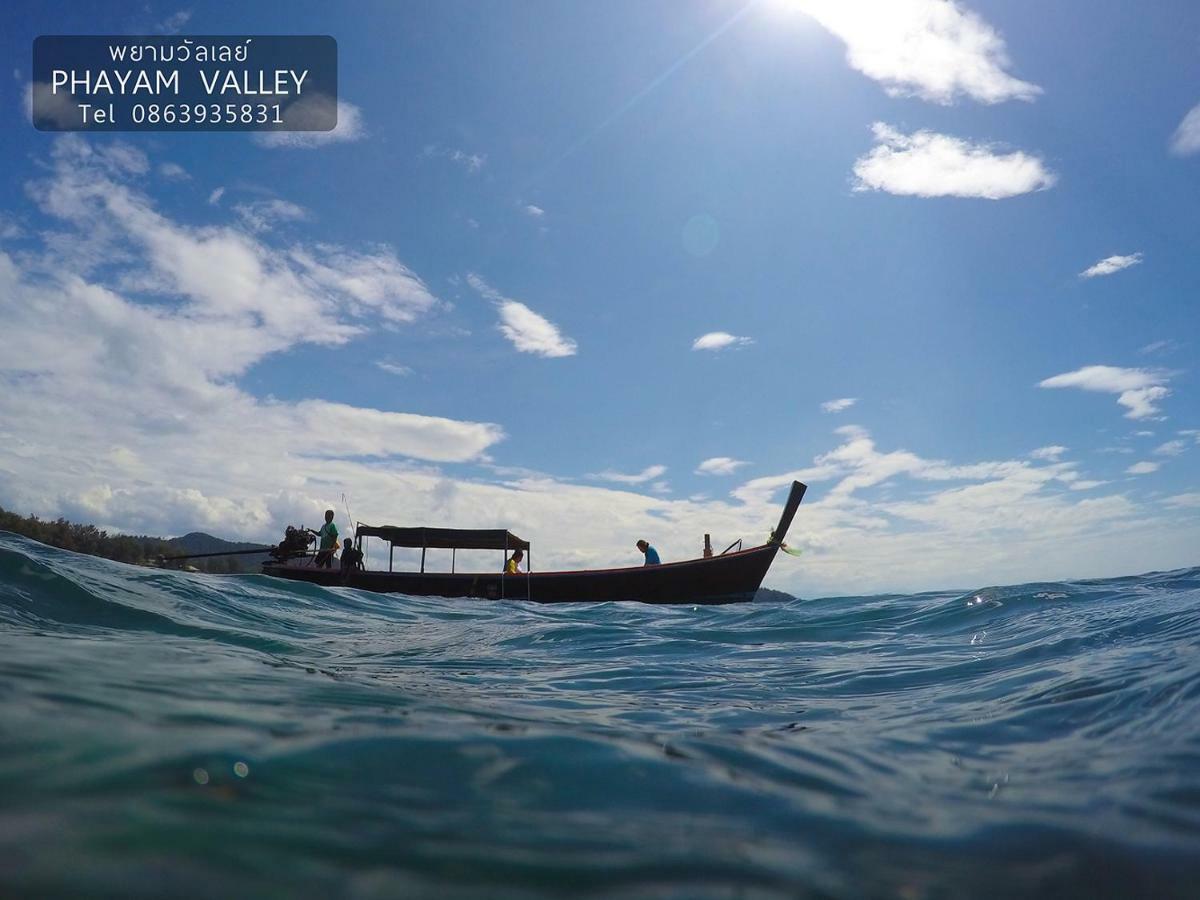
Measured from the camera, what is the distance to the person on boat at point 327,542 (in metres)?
20.7

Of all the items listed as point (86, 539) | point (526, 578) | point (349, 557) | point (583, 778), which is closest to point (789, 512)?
point (526, 578)

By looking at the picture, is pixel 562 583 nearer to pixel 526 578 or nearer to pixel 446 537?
pixel 526 578

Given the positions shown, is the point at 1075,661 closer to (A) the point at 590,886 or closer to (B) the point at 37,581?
(A) the point at 590,886

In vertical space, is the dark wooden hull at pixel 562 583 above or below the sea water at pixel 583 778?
below

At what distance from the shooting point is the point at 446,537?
21.0 m

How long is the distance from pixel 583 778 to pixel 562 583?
18.7 m

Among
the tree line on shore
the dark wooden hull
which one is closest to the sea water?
the dark wooden hull

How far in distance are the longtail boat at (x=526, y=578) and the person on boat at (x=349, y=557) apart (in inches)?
9.1

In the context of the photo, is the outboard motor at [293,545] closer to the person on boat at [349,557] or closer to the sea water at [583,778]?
the person on boat at [349,557]

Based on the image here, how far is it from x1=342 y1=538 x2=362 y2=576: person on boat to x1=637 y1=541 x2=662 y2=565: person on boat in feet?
29.7

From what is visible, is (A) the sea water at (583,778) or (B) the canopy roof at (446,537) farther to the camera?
(B) the canopy roof at (446,537)

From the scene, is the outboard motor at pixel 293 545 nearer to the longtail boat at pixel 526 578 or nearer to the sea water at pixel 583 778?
the longtail boat at pixel 526 578

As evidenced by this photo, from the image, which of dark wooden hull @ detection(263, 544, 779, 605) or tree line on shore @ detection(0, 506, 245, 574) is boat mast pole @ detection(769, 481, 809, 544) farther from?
tree line on shore @ detection(0, 506, 245, 574)

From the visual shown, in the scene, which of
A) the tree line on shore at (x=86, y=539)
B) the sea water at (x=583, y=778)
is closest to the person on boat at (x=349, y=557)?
the tree line on shore at (x=86, y=539)
